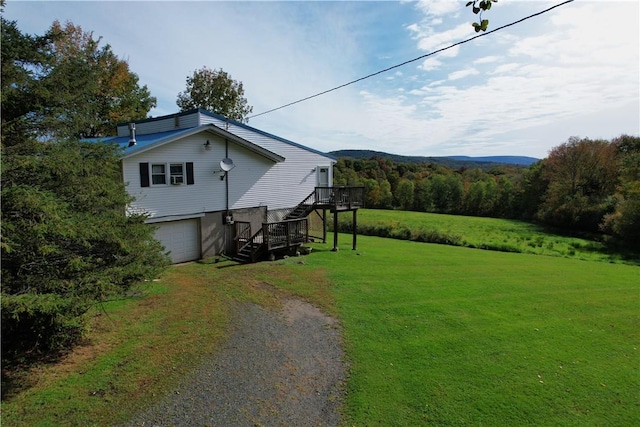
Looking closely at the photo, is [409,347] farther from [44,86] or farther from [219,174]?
[219,174]

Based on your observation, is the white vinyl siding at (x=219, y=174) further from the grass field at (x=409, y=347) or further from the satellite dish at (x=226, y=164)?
the grass field at (x=409, y=347)

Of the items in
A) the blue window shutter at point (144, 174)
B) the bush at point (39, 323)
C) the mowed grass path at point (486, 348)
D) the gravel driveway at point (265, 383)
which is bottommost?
the mowed grass path at point (486, 348)

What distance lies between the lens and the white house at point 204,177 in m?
14.0

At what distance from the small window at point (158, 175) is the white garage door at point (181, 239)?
1.71 meters

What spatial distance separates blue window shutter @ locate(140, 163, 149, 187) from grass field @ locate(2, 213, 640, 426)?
3.49 metres

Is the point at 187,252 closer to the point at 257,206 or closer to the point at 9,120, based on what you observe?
the point at 257,206

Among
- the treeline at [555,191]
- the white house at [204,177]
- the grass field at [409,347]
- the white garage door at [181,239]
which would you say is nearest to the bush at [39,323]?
the grass field at [409,347]

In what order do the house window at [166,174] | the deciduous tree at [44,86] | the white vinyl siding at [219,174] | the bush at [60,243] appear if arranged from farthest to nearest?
the white vinyl siding at [219,174], the house window at [166,174], the deciduous tree at [44,86], the bush at [60,243]

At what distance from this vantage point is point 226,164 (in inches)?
640

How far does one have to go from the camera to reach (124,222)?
7020 mm

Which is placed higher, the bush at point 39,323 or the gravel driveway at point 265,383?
the bush at point 39,323

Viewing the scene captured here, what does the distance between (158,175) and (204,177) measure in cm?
207

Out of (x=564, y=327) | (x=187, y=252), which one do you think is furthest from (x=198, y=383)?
(x=187, y=252)

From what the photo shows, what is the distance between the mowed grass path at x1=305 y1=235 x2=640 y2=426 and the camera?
582cm
